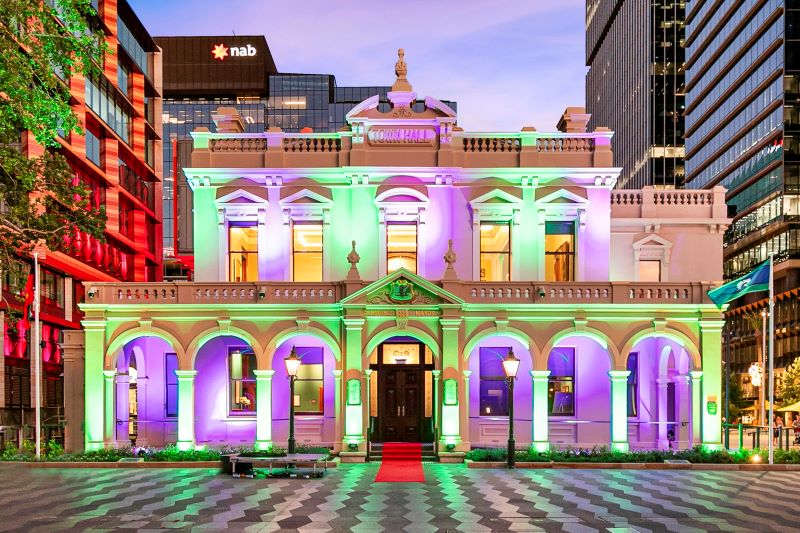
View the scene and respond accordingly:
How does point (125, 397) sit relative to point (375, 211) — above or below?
below

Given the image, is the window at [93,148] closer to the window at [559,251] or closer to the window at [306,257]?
the window at [306,257]

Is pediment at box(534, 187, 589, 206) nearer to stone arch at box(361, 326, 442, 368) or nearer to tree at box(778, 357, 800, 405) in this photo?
stone arch at box(361, 326, 442, 368)

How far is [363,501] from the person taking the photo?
775 inches

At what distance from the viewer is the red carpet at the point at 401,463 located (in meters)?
24.1

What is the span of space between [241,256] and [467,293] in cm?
910

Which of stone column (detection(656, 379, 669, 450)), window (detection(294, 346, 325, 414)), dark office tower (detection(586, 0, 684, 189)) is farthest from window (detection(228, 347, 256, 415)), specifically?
dark office tower (detection(586, 0, 684, 189))

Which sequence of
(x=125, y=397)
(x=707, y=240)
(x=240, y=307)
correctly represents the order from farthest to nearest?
(x=707, y=240), (x=125, y=397), (x=240, y=307)

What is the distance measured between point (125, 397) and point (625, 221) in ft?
67.2

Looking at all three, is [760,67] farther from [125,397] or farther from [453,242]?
[125,397]

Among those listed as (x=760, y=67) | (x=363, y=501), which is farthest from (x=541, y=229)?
(x=760, y=67)

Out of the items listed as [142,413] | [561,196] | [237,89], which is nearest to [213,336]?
[142,413]

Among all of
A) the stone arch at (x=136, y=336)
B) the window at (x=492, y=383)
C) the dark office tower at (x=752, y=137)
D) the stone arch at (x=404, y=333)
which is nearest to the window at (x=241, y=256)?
the stone arch at (x=136, y=336)

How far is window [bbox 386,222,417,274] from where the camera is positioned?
32.5 m

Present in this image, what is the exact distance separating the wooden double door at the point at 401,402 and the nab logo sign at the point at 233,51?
103989 mm
